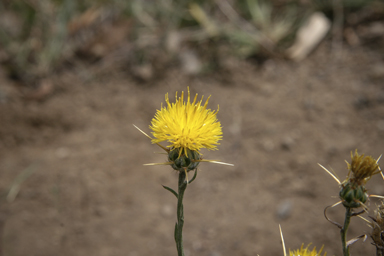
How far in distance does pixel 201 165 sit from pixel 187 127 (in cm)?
227

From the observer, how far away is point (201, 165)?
136 inches

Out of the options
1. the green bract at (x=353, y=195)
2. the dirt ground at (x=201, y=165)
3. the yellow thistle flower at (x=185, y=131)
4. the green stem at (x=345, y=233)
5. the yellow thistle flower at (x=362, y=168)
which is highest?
the dirt ground at (x=201, y=165)

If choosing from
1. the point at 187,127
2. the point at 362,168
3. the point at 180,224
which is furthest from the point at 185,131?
the point at 362,168

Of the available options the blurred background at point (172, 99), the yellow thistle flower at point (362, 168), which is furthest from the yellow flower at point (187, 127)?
the blurred background at point (172, 99)

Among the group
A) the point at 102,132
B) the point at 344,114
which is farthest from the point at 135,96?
the point at 344,114

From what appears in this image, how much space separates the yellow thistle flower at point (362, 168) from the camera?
42.8 inches

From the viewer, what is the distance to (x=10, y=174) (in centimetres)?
346

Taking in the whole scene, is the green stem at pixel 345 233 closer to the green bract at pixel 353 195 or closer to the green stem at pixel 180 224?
the green bract at pixel 353 195

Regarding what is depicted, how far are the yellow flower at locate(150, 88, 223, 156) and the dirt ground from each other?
6.35ft

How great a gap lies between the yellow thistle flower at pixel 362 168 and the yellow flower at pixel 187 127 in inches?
17.5

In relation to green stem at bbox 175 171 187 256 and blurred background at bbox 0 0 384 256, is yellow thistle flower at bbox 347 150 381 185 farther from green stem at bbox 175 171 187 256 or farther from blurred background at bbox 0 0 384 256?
blurred background at bbox 0 0 384 256

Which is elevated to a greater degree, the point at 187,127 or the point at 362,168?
the point at 187,127

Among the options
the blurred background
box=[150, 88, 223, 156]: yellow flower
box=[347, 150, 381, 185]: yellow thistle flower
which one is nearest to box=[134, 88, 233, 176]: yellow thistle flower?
box=[150, 88, 223, 156]: yellow flower

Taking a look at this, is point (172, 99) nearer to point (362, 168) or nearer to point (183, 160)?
point (183, 160)
